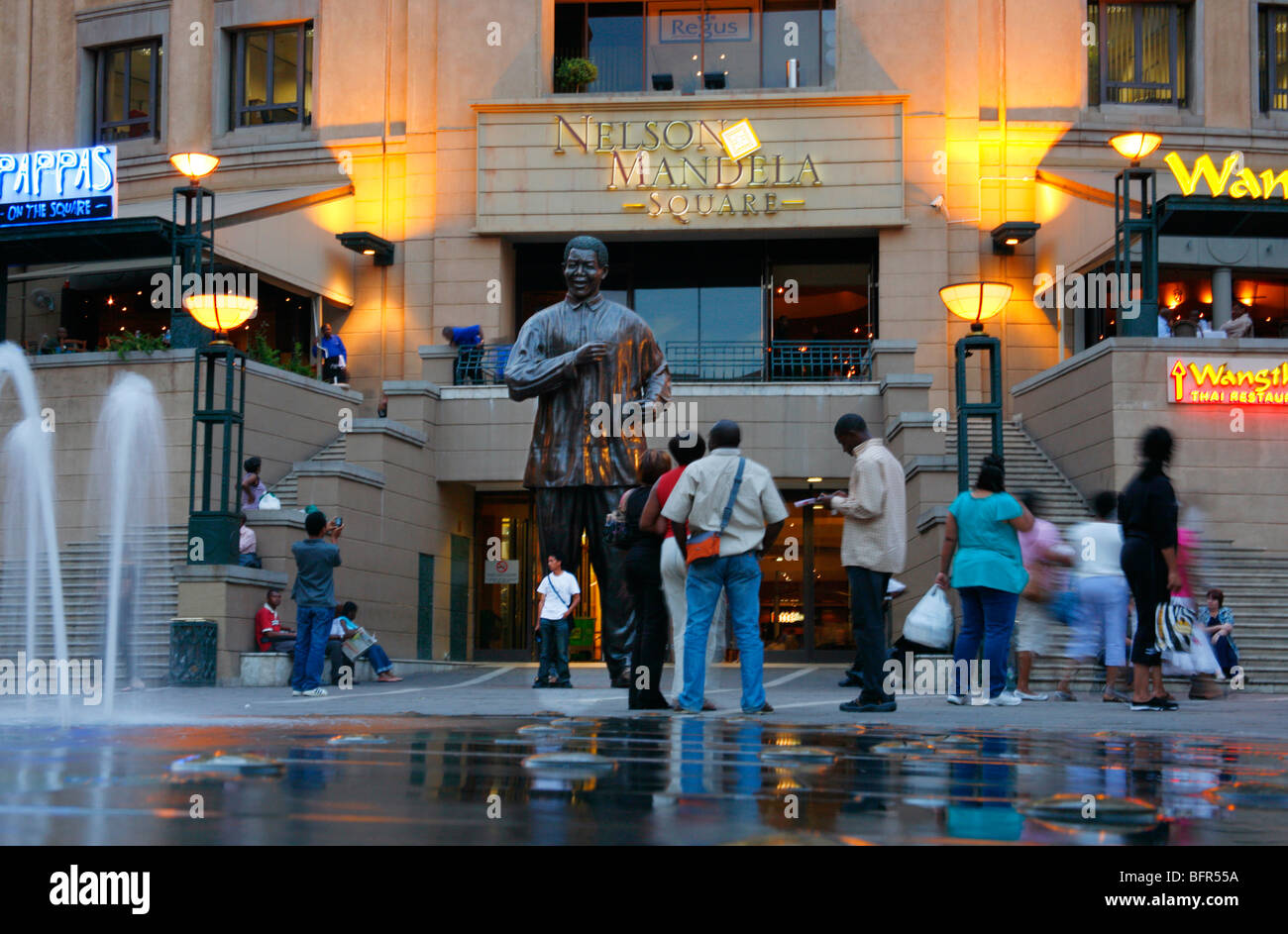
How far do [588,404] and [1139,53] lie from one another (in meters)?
23.6

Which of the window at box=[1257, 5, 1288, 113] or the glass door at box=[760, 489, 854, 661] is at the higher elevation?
the window at box=[1257, 5, 1288, 113]

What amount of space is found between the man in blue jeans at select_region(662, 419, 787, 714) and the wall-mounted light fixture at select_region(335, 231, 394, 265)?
68.6ft

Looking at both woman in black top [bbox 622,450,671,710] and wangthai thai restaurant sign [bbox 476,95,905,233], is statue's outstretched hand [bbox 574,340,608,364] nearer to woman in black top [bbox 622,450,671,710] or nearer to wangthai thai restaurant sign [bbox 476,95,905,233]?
woman in black top [bbox 622,450,671,710]

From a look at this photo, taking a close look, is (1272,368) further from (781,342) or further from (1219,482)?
(781,342)

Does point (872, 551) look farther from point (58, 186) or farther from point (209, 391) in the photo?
point (58, 186)

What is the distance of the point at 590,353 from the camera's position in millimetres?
9617

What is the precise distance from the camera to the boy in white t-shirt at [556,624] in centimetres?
1434

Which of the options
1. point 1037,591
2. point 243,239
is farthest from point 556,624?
point 243,239

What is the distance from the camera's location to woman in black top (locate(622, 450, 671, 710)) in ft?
29.9

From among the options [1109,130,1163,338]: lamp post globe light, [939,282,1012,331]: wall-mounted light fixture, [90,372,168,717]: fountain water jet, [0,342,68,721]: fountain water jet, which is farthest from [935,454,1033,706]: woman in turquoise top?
[1109,130,1163,338]: lamp post globe light

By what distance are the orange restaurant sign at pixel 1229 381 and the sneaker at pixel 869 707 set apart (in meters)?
13.1

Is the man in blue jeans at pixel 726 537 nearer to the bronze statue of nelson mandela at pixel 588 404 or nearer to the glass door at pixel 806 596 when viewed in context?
the bronze statue of nelson mandela at pixel 588 404

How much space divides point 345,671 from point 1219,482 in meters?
12.6
